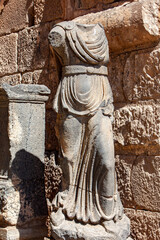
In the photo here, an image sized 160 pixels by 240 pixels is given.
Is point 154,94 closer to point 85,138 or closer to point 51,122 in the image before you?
point 85,138

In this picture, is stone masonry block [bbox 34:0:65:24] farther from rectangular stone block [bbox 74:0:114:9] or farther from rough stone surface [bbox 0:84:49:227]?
rough stone surface [bbox 0:84:49:227]

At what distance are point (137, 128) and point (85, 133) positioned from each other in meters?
0.98

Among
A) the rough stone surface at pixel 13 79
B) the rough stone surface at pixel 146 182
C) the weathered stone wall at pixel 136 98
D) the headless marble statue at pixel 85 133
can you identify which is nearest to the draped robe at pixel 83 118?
the headless marble statue at pixel 85 133

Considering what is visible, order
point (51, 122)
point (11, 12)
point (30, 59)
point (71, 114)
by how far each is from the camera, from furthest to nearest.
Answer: point (11, 12), point (30, 59), point (51, 122), point (71, 114)

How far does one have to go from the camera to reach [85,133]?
4172mm

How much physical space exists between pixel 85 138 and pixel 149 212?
1.26 meters

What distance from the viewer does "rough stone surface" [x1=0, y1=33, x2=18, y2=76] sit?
7043 millimetres

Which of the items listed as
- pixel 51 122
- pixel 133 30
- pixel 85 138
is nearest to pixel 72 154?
pixel 85 138

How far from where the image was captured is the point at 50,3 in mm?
6457

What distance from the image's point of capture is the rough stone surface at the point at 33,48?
649 centimetres

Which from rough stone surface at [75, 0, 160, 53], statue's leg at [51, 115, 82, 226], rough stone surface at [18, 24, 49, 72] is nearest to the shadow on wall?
statue's leg at [51, 115, 82, 226]

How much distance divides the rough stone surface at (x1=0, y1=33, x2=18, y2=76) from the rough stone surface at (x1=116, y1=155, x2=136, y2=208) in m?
2.69

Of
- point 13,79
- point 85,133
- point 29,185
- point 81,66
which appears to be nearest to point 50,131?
point 13,79

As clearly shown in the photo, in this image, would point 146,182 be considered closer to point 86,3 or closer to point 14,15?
point 86,3
